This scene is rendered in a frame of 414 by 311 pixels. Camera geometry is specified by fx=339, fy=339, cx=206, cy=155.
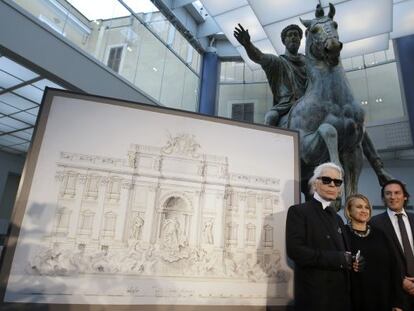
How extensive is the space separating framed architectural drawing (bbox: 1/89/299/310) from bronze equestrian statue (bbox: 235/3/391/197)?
1043 millimetres

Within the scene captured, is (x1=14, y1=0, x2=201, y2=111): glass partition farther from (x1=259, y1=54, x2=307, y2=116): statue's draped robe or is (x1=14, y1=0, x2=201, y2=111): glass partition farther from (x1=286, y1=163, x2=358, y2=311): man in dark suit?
(x1=286, y1=163, x2=358, y2=311): man in dark suit

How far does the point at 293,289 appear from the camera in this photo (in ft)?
6.24

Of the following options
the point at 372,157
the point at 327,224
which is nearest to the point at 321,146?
the point at 372,157

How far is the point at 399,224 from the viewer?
89.6 inches

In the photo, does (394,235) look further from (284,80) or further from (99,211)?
(284,80)

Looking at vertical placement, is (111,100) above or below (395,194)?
above

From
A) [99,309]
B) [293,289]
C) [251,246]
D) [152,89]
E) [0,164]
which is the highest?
[152,89]

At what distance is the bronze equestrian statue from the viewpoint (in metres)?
2.98

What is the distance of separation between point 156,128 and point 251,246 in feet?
2.82

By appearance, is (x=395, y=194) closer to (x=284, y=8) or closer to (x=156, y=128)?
(x=156, y=128)

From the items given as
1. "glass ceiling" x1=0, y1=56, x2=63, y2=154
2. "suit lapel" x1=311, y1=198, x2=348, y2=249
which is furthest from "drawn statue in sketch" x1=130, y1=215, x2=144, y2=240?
"glass ceiling" x1=0, y1=56, x2=63, y2=154

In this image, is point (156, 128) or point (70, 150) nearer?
point (70, 150)

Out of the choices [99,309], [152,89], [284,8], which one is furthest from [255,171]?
[152,89]

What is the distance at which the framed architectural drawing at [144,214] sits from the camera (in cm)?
162
